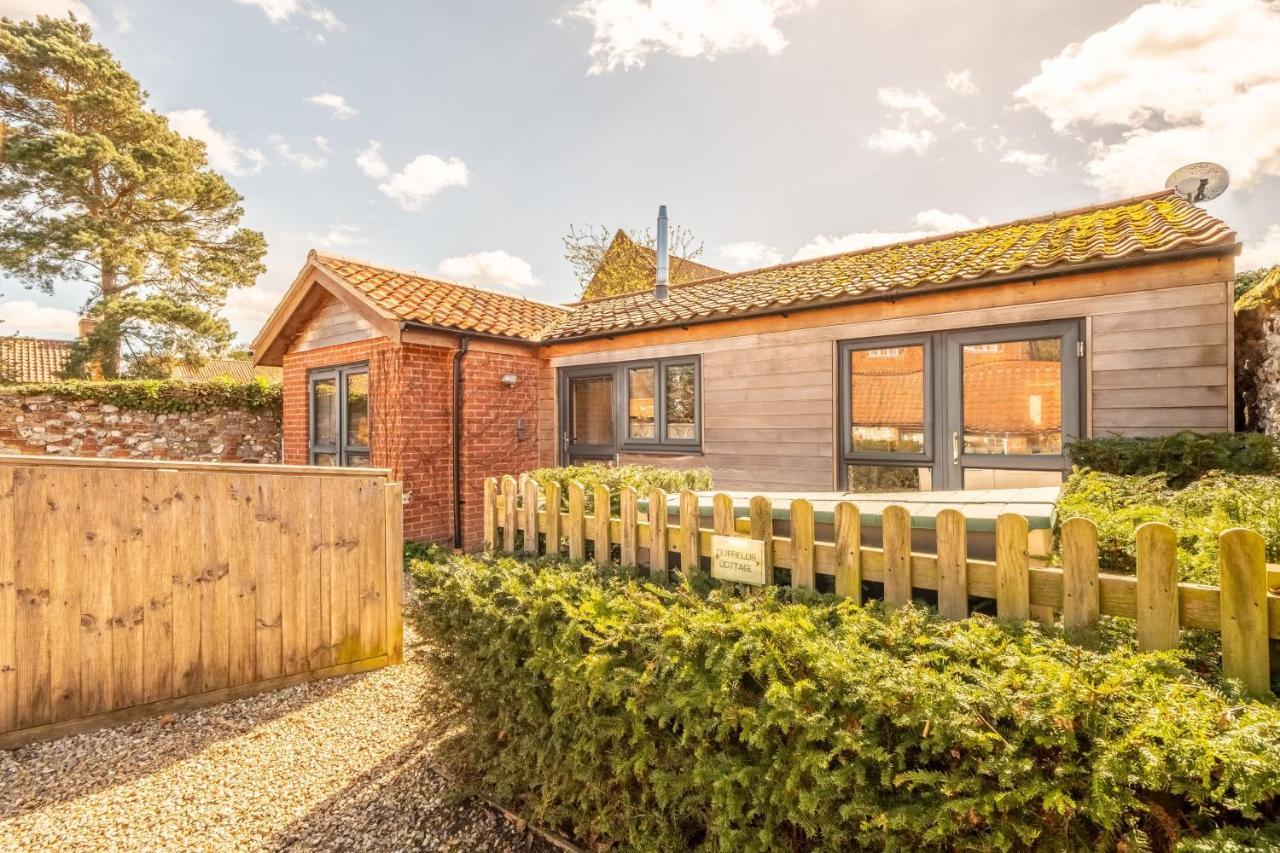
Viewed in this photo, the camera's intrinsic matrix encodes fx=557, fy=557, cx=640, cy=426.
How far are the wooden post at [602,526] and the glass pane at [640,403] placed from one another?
17.5 feet

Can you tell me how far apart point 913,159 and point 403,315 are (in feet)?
28.7

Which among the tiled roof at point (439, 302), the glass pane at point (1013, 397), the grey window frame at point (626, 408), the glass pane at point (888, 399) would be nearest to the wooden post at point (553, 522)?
the glass pane at point (888, 399)

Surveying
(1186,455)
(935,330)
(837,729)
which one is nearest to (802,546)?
(837,729)

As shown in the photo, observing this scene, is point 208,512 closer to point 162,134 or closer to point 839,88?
point 839,88

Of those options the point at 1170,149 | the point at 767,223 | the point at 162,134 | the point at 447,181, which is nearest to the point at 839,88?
the point at 1170,149

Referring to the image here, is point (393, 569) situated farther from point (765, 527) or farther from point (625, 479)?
point (765, 527)

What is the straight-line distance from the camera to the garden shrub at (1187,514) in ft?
5.95

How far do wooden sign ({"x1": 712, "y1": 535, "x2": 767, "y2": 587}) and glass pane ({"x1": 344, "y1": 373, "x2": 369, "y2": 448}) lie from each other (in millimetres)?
7333

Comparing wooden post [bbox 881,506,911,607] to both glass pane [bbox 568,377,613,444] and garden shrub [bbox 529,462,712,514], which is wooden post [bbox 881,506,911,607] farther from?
glass pane [bbox 568,377,613,444]

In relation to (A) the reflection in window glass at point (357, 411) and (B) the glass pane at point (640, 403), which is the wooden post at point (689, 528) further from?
(A) the reflection in window glass at point (357, 411)

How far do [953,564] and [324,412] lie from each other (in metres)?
9.65

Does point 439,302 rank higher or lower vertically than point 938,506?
higher

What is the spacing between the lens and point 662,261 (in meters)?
10.7

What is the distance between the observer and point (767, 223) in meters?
14.9
